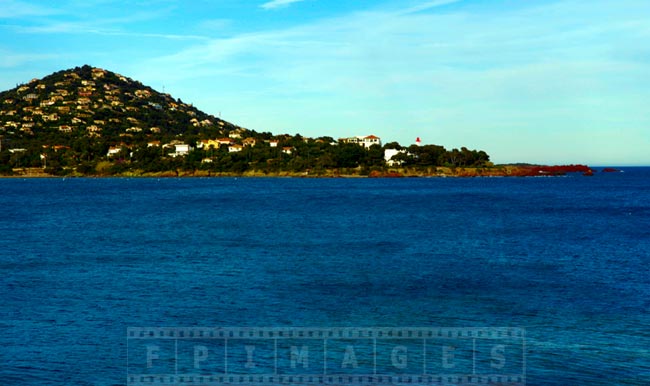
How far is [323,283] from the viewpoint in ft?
111

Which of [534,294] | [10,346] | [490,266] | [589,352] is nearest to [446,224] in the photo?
[490,266]

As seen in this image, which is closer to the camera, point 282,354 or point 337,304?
point 282,354

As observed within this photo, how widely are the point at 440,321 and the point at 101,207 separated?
74.5 meters

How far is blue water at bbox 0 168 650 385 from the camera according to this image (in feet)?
72.2

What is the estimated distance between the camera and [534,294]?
3136 cm

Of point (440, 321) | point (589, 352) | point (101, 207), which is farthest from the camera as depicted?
point (101, 207)

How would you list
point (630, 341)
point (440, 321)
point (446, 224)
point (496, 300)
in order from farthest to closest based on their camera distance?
point (446, 224)
point (496, 300)
point (440, 321)
point (630, 341)

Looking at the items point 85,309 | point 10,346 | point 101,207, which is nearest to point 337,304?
point 85,309

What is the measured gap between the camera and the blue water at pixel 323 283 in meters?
22.0

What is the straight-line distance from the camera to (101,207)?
8962cm

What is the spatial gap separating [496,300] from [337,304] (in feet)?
26.3

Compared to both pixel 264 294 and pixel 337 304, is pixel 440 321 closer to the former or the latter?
pixel 337 304

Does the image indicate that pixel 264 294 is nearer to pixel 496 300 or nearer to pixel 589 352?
pixel 496 300

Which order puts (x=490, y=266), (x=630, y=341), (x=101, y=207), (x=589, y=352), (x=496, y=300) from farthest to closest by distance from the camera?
1. (x=101, y=207)
2. (x=490, y=266)
3. (x=496, y=300)
4. (x=630, y=341)
5. (x=589, y=352)
